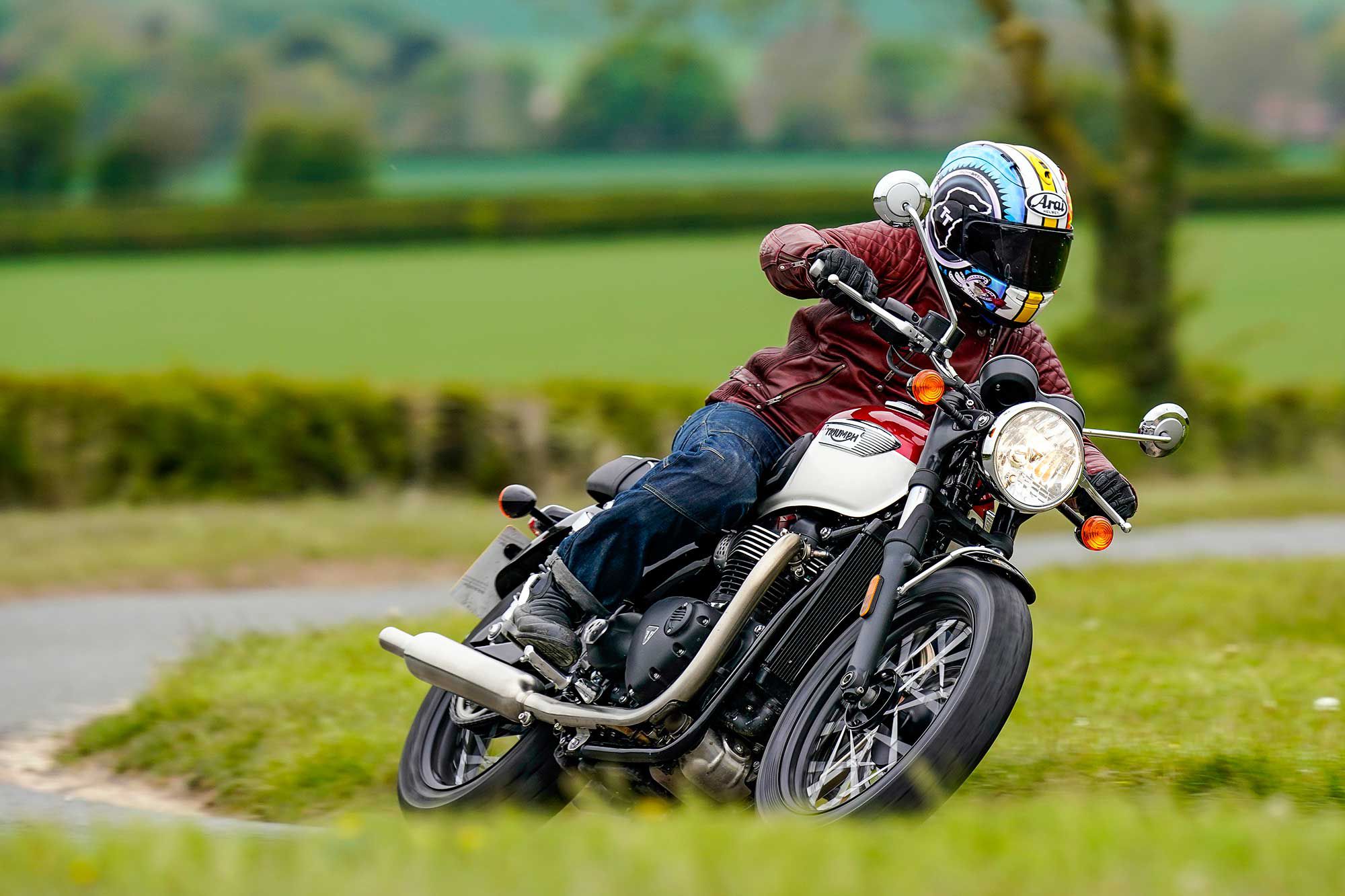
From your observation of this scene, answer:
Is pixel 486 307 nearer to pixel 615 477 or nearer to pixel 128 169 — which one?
pixel 128 169

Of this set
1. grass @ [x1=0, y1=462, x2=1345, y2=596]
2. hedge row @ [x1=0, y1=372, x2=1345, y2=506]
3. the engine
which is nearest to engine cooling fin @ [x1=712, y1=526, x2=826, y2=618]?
the engine

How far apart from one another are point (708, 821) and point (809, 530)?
126cm

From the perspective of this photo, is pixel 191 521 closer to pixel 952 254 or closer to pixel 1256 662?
pixel 1256 662

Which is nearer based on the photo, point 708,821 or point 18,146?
point 708,821

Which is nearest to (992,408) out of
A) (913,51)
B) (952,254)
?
(952,254)

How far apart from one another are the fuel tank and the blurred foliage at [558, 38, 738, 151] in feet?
102

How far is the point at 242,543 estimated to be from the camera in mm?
12766

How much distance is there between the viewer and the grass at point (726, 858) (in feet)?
11.1

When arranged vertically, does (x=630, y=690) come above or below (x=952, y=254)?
below

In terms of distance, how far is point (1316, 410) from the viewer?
19297 millimetres

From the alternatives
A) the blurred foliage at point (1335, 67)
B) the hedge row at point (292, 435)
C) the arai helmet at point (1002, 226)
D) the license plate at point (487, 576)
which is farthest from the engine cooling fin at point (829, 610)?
the blurred foliage at point (1335, 67)

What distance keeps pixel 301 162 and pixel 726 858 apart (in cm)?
3910

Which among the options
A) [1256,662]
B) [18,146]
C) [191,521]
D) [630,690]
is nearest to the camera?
[630,690]

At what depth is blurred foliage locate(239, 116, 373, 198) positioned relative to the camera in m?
40.3
